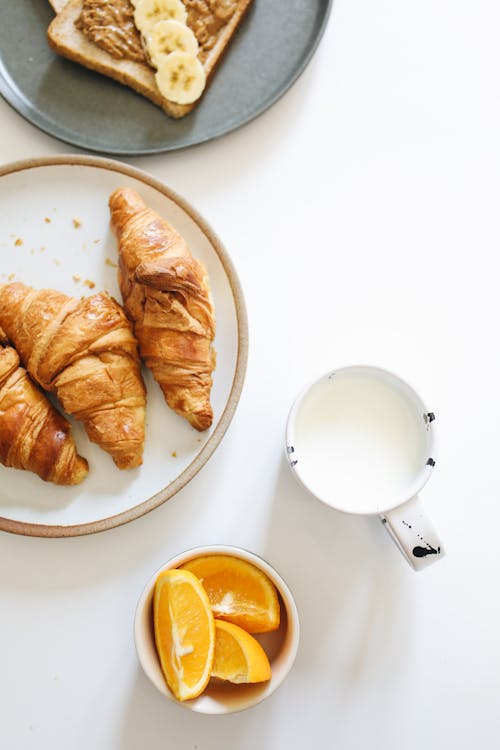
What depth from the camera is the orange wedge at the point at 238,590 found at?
1219 millimetres

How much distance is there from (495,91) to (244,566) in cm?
106

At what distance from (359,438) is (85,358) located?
1.58 feet

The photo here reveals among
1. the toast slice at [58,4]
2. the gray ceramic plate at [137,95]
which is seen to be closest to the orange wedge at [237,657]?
the gray ceramic plate at [137,95]

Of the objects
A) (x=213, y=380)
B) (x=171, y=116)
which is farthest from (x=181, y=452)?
(x=171, y=116)

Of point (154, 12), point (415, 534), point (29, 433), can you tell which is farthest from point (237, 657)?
point (154, 12)

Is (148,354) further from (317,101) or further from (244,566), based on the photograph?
(317,101)

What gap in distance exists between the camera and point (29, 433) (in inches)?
47.6

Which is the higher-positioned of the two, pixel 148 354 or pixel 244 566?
pixel 148 354

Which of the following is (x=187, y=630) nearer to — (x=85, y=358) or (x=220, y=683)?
(x=220, y=683)

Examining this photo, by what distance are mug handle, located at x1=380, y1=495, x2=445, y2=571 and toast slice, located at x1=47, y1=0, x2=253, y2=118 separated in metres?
0.82

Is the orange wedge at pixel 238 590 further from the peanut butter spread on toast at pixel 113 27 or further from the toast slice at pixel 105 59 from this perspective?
the peanut butter spread on toast at pixel 113 27

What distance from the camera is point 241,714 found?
1.32 m

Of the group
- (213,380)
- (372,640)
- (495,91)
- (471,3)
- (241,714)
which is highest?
(471,3)

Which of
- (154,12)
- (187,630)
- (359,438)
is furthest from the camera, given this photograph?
(154,12)
